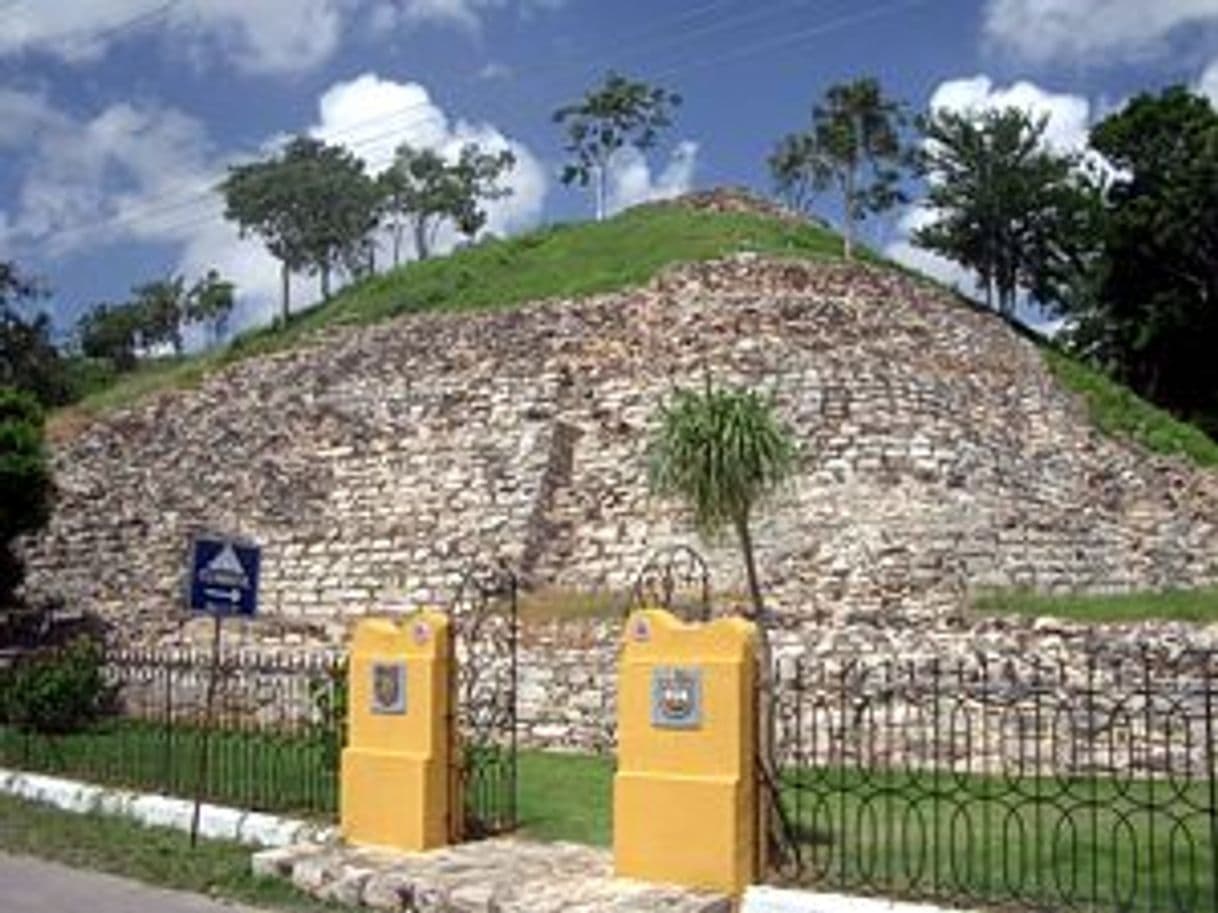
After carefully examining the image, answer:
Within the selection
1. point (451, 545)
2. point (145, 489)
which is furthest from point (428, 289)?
point (451, 545)

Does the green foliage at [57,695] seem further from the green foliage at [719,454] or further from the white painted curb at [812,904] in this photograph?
the white painted curb at [812,904]

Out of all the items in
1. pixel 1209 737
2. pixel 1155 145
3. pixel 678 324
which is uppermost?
pixel 1155 145

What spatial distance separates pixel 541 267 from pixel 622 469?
36.8ft

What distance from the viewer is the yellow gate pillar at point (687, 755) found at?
10.2 meters

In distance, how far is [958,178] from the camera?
4925 centimetres

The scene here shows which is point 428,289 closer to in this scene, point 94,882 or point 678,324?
point 678,324

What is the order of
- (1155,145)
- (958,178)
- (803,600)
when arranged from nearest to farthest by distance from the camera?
1. (803,600)
2. (1155,145)
3. (958,178)

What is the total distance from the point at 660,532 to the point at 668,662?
15983 millimetres

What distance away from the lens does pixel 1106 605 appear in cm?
2252

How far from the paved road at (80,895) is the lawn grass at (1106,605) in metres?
13.0

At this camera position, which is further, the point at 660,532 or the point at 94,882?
the point at 660,532

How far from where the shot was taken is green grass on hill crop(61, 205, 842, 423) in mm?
35625

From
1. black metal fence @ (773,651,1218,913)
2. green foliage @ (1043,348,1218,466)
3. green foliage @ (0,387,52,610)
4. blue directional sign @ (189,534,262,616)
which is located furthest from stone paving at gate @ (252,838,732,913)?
green foliage @ (1043,348,1218,466)

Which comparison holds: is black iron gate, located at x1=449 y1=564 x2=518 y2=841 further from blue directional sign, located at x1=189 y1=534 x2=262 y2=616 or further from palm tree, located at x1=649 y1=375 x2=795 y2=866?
→ palm tree, located at x1=649 y1=375 x2=795 y2=866
